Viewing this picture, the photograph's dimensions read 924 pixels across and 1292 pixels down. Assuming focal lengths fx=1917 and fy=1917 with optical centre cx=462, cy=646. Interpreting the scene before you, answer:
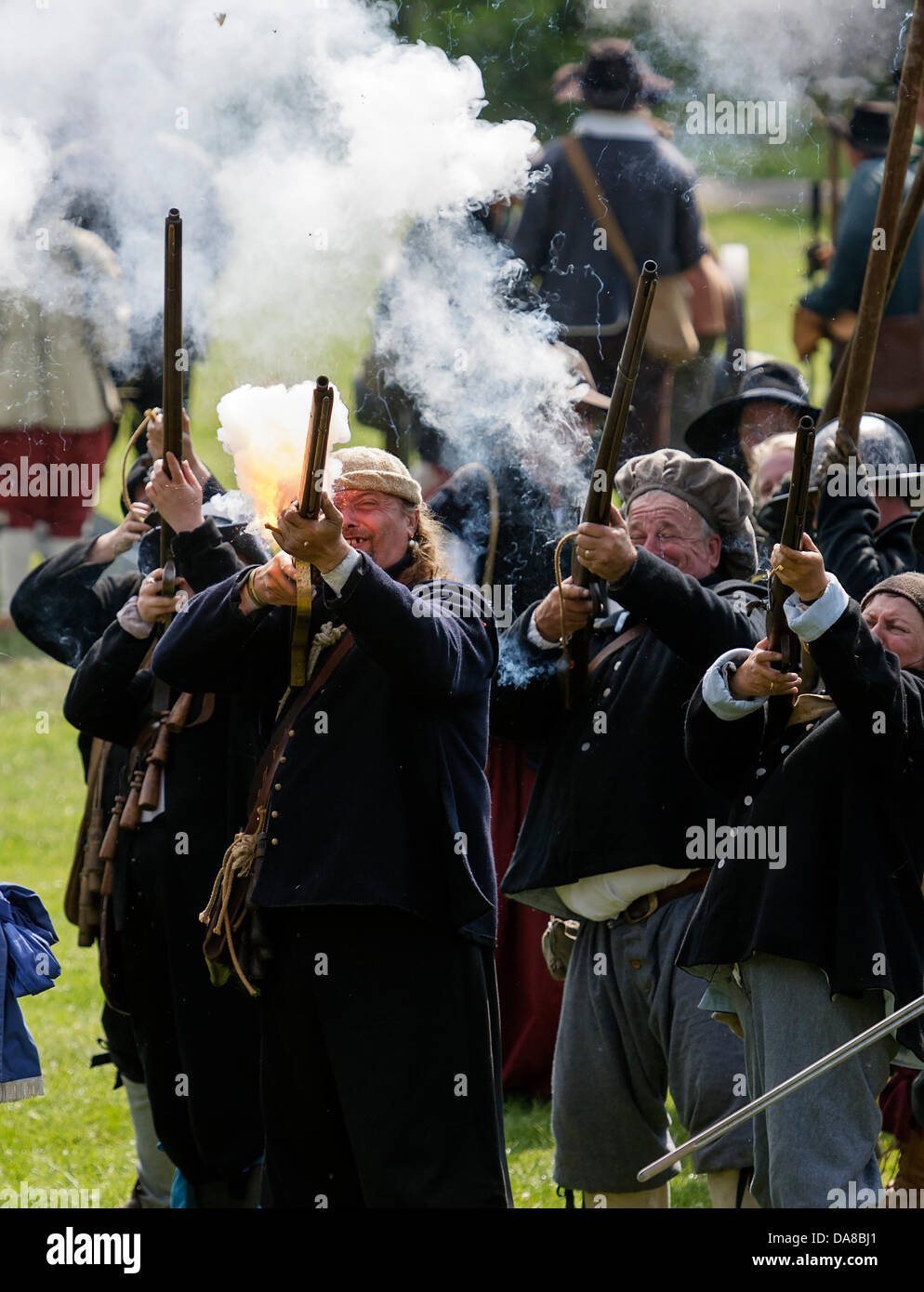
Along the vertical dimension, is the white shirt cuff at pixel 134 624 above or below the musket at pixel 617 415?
below

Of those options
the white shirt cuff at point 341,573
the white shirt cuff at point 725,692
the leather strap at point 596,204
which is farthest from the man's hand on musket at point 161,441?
the white shirt cuff at point 725,692

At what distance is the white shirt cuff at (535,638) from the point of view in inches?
208

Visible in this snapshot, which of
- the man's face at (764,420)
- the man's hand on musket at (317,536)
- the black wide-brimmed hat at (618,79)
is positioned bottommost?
the man's hand on musket at (317,536)

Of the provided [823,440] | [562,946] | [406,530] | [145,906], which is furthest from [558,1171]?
[823,440]

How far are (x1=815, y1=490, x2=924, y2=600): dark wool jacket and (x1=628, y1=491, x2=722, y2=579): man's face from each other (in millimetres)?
408

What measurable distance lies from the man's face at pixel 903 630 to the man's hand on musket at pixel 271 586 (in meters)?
1.40

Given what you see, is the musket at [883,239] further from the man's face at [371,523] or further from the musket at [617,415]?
the man's face at [371,523]

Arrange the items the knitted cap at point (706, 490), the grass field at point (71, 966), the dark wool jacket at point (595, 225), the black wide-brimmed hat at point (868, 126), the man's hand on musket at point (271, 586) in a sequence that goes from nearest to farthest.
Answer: the man's hand on musket at point (271, 586) < the knitted cap at point (706, 490) < the dark wool jacket at point (595, 225) < the grass field at point (71, 966) < the black wide-brimmed hat at point (868, 126)

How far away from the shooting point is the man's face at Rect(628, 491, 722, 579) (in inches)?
210

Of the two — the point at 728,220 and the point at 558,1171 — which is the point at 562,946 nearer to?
the point at 558,1171

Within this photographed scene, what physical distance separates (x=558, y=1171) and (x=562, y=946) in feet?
2.11

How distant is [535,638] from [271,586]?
100 centimetres

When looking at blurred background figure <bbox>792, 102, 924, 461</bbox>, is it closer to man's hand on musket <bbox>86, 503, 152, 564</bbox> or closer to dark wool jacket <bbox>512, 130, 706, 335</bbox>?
dark wool jacket <bbox>512, 130, 706, 335</bbox>

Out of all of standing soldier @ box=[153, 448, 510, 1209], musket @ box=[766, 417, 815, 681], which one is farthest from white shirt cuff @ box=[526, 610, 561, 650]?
musket @ box=[766, 417, 815, 681]
